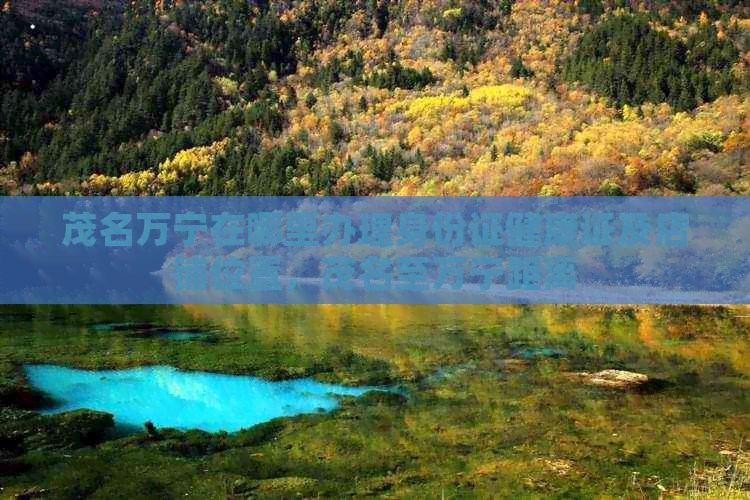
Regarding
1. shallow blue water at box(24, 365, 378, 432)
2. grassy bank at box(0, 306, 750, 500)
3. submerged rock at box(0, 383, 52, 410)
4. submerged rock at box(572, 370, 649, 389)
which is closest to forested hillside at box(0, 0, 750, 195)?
grassy bank at box(0, 306, 750, 500)

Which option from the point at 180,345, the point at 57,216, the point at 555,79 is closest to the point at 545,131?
the point at 555,79

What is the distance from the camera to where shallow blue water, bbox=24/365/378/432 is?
17.6 m

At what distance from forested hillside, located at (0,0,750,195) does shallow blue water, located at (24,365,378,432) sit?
51.7m

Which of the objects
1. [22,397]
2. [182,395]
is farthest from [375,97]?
[22,397]

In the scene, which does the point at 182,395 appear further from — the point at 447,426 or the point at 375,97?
the point at 375,97

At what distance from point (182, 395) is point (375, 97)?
11826 centimetres

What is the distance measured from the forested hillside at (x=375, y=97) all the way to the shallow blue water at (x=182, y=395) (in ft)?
170

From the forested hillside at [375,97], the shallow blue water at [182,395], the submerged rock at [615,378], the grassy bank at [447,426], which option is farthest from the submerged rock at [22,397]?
the forested hillside at [375,97]

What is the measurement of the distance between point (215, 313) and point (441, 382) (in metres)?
25.8

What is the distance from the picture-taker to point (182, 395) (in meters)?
20.1

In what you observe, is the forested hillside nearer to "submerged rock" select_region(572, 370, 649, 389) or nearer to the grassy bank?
the grassy bank

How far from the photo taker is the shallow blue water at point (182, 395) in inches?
693

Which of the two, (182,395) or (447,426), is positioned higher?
(447,426)

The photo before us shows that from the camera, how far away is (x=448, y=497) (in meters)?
11.8
